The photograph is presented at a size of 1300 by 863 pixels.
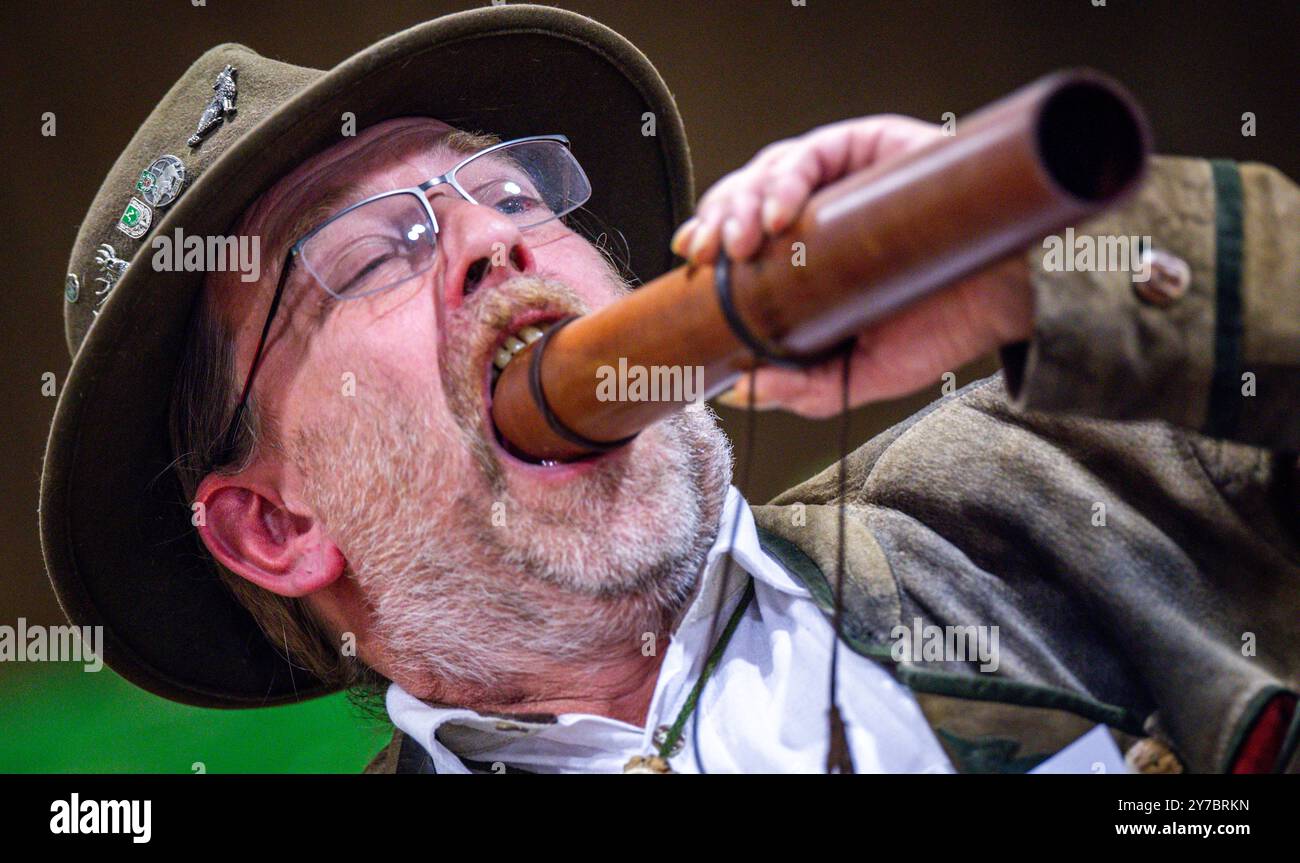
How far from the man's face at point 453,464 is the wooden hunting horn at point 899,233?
1.04 ft

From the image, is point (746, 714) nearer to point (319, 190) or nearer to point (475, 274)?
point (475, 274)

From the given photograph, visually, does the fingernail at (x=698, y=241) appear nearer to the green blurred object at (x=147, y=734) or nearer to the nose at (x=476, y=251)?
the nose at (x=476, y=251)

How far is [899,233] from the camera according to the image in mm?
711

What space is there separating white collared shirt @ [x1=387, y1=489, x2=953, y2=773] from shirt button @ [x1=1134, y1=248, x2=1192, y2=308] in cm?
47

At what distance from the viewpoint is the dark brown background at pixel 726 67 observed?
2.13m

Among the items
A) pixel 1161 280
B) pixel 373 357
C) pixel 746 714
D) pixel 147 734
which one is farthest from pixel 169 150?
pixel 147 734

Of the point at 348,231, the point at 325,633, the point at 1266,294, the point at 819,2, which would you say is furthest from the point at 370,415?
the point at 819,2

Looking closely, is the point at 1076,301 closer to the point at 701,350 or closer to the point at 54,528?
the point at 701,350

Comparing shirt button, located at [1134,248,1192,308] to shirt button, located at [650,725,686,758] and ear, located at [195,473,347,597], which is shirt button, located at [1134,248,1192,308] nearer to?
shirt button, located at [650,725,686,758]

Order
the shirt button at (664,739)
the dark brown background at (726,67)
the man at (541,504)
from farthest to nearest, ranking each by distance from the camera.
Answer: the dark brown background at (726,67) → the shirt button at (664,739) → the man at (541,504)

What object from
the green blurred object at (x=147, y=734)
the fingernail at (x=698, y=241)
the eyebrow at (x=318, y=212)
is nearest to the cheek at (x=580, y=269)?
the eyebrow at (x=318, y=212)

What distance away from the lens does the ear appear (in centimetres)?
143

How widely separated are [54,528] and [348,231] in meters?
0.52

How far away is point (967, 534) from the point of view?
127cm
